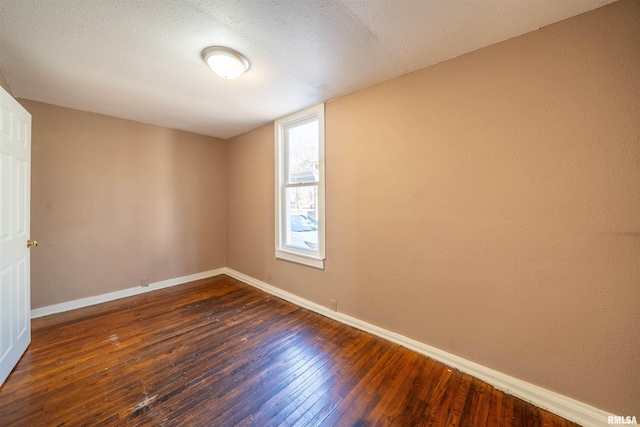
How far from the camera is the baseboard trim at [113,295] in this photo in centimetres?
273

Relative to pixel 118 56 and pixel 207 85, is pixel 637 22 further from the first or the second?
pixel 118 56

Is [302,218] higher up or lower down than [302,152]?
lower down

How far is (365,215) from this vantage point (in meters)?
2.41

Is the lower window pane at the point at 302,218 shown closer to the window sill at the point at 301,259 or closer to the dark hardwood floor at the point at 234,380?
the window sill at the point at 301,259

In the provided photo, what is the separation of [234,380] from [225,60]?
8.01ft

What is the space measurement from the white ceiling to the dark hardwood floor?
8.14 ft

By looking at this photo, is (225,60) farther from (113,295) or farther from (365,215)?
(113,295)

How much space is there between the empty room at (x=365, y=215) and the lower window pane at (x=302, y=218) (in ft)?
0.28

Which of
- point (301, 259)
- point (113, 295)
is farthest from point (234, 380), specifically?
point (113, 295)

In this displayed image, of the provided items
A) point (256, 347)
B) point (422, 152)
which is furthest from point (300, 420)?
point (422, 152)

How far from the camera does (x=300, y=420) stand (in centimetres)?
141

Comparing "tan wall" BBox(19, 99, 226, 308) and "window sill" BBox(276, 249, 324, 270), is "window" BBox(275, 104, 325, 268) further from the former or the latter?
"tan wall" BBox(19, 99, 226, 308)

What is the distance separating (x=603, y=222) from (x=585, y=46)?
42.5 inches

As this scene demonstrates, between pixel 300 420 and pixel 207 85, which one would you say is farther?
pixel 207 85
